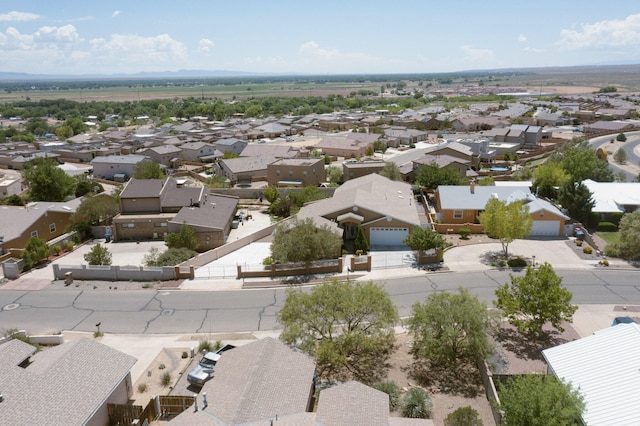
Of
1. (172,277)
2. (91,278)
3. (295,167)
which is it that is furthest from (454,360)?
(295,167)

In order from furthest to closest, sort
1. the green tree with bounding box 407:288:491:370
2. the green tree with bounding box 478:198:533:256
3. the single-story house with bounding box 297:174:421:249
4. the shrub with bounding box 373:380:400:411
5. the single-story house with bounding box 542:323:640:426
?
the single-story house with bounding box 297:174:421:249 → the green tree with bounding box 478:198:533:256 → the green tree with bounding box 407:288:491:370 → the shrub with bounding box 373:380:400:411 → the single-story house with bounding box 542:323:640:426

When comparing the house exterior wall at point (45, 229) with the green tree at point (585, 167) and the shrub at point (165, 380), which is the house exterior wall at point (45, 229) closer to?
the shrub at point (165, 380)

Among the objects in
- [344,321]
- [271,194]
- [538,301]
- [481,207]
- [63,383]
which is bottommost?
[271,194]

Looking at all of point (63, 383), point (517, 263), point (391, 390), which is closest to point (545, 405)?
point (391, 390)

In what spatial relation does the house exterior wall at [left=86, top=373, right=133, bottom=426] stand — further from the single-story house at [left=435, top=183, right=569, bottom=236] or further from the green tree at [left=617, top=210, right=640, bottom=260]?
the green tree at [left=617, top=210, right=640, bottom=260]

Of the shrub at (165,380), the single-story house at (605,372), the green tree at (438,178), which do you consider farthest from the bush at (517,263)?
the shrub at (165,380)

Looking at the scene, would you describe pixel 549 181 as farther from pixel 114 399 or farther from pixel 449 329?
pixel 114 399

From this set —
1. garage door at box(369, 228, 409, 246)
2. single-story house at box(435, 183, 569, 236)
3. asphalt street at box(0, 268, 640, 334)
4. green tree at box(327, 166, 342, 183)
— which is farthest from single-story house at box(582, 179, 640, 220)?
green tree at box(327, 166, 342, 183)
